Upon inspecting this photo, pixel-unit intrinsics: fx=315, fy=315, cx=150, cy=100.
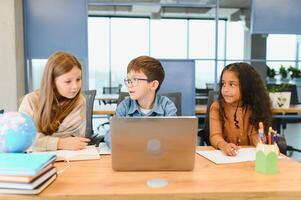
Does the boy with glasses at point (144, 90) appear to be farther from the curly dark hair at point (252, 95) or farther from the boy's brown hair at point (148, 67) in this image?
the curly dark hair at point (252, 95)

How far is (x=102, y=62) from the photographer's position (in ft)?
28.7

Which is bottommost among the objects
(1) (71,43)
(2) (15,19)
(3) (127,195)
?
(3) (127,195)

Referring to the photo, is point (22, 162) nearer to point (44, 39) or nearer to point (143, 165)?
point (143, 165)

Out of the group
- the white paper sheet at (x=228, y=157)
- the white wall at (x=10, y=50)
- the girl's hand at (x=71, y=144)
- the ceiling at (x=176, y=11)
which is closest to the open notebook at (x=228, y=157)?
the white paper sheet at (x=228, y=157)

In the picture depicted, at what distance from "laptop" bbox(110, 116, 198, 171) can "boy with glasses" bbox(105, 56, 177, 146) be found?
14.6 inches

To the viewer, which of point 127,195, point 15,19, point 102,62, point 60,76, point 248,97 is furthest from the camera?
point 102,62

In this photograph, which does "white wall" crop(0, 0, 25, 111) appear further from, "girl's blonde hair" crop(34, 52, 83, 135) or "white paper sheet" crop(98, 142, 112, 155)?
"white paper sheet" crop(98, 142, 112, 155)

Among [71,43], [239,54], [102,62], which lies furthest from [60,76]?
[239,54]

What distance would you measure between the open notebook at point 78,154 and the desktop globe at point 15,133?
201 millimetres

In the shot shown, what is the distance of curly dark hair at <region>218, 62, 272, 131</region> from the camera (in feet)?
5.81

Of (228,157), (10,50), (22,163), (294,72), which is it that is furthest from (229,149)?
(294,72)

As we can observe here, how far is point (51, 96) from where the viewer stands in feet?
5.25

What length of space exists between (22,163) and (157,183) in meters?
0.42

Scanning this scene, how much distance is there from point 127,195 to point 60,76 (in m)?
0.87
